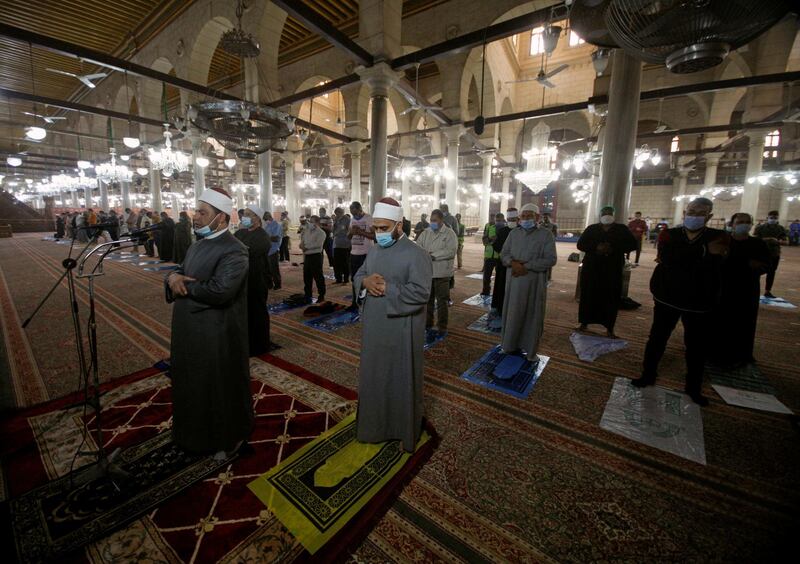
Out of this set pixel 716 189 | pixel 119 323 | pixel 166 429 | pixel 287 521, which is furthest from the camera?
pixel 716 189

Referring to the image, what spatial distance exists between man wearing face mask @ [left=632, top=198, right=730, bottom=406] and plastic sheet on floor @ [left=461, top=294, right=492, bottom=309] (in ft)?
9.56

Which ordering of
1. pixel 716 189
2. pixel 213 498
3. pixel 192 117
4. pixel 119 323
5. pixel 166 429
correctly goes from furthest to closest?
pixel 716 189 < pixel 192 117 < pixel 119 323 < pixel 166 429 < pixel 213 498

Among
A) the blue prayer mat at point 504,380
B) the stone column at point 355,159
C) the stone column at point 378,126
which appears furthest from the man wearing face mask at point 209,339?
the stone column at point 355,159

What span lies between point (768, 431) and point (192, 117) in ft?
24.5

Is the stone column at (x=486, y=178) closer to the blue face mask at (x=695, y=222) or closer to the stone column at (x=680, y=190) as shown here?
the stone column at (x=680, y=190)

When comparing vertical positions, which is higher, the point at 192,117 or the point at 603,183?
the point at 192,117

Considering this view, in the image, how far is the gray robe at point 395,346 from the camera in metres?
1.95

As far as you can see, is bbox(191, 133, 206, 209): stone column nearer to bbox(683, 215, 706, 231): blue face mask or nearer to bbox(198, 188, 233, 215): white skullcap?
bbox(198, 188, 233, 215): white skullcap

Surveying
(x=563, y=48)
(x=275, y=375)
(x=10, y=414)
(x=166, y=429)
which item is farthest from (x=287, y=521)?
(x=563, y=48)

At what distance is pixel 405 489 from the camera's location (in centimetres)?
185

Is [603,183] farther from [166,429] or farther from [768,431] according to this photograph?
[166,429]

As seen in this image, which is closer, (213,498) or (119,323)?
(213,498)

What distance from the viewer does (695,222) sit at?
2.64 meters

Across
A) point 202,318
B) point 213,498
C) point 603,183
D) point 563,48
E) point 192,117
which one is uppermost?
point 563,48
